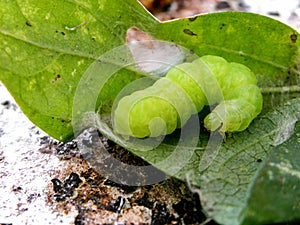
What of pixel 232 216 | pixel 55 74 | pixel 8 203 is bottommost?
pixel 8 203

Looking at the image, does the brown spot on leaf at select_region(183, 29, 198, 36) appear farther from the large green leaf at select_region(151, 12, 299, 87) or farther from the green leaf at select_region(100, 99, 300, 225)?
the green leaf at select_region(100, 99, 300, 225)

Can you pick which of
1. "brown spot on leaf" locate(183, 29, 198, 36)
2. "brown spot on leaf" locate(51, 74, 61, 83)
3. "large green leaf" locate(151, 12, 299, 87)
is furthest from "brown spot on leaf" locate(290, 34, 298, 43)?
"brown spot on leaf" locate(51, 74, 61, 83)

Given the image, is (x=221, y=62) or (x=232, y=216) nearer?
(x=232, y=216)

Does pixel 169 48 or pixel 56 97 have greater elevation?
pixel 169 48

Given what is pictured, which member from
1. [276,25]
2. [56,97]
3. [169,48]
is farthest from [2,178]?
[276,25]

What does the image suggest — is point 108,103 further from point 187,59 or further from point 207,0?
point 207,0

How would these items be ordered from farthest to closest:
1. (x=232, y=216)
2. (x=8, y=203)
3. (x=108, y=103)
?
(x=108, y=103) → (x=8, y=203) → (x=232, y=216)
